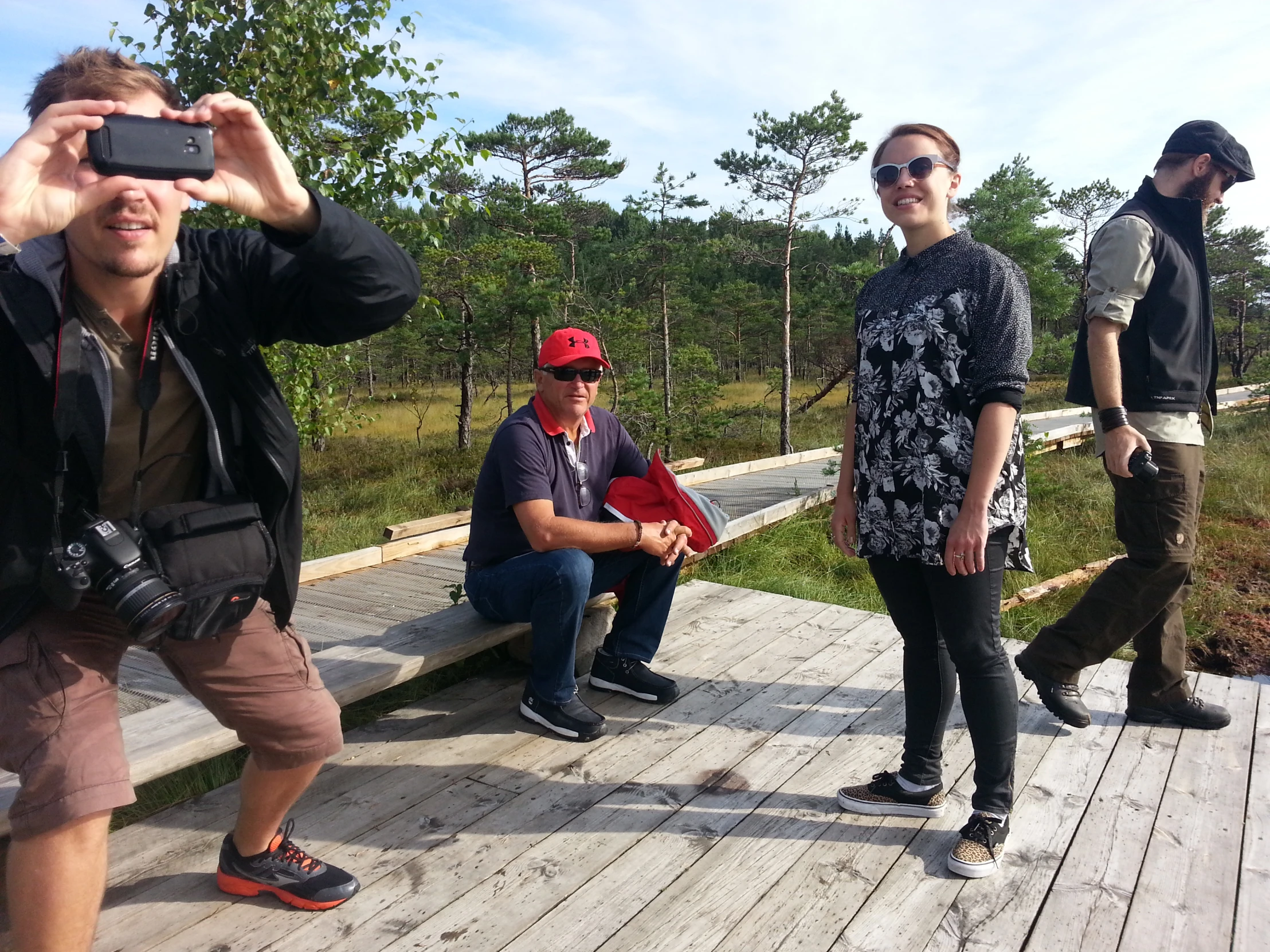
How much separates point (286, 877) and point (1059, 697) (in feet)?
8.49

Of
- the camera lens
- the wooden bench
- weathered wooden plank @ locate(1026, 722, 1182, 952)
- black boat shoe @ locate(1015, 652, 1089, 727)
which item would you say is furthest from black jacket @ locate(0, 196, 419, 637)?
black boat shoe @ locate(1015, 652, 1089, 727)

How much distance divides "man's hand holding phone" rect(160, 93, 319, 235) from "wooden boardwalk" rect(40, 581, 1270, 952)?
1.60 metres

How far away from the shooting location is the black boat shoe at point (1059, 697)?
9.86ft

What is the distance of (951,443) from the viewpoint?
217cm

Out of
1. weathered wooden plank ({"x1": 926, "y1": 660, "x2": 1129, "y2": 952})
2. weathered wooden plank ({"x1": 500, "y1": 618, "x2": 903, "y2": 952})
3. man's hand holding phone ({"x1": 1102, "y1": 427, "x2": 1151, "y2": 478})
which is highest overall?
man's hand holding phone ({"x1": 1102, "y1": 427, "x2": 1151, "y2": 478})

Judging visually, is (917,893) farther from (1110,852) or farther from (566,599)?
(566,599)

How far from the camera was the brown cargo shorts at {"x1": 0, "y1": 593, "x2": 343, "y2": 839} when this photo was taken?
152cm

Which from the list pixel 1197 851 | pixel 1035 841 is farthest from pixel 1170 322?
pixel 1035 841

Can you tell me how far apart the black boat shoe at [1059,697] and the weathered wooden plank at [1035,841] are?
0.16 ft

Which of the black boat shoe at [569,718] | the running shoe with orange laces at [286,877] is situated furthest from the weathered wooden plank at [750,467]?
the running shoe with orange laces at [286,877]

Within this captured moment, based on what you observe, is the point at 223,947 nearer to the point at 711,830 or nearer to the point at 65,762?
the point at 65,762

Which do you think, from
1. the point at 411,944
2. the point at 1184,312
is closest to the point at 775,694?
the point at 411,944

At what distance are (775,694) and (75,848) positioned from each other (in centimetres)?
240

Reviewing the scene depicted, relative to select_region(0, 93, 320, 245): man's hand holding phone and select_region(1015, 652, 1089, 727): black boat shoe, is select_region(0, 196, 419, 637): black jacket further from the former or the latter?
select_region(1015, 652, 1089, 727): black boat shoe
